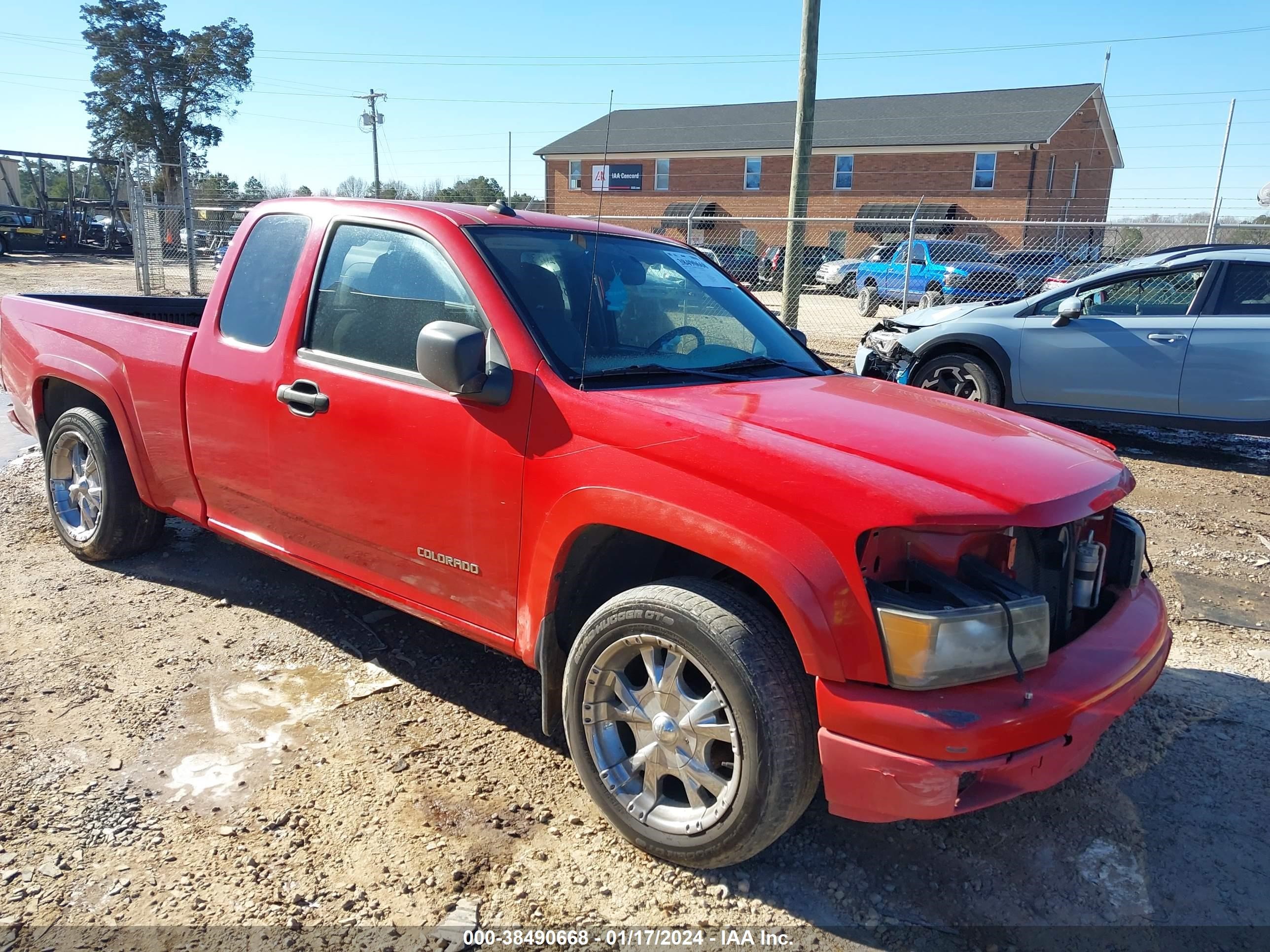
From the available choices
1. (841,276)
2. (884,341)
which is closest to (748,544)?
(884,341)

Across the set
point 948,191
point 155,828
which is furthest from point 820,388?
point 948,191

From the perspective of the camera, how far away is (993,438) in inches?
111

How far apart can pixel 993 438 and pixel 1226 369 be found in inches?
229

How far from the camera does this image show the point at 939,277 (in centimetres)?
1759

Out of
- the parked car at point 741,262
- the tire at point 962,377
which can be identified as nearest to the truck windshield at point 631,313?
the tire at point 962,377

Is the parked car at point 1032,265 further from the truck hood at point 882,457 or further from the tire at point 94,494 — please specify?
the tire at point 94,494

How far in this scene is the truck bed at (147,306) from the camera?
559 centimetres

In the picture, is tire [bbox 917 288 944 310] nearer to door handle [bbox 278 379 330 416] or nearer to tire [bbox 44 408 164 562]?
tire [bbox 44 408 164 562]

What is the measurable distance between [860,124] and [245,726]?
140 feet

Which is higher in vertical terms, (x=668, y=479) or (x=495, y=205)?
(x=495, y=205)

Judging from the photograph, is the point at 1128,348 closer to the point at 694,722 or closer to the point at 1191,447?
the point at 1191,447

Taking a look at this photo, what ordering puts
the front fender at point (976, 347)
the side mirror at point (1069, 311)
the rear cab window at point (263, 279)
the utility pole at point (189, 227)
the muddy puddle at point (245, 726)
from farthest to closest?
the utility pole at point (189, 227) < the front fender at point (976, 347) < the side mirror at point (1069, 311) < the rear cab window at point (263, 279) < the muddy puddle at point (245, 726)

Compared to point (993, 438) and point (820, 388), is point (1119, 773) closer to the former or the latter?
point (993, 438)

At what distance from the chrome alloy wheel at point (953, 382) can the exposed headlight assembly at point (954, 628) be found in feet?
21.0
